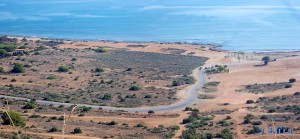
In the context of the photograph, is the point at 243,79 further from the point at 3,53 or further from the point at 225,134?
the point at 3,53

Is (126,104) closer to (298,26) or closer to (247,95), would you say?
(247,95)

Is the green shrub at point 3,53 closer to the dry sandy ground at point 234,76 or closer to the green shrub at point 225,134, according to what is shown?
the dry sandy ground at point 234,76

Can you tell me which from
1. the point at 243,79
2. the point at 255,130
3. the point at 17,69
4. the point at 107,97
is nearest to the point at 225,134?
the point at 255,130

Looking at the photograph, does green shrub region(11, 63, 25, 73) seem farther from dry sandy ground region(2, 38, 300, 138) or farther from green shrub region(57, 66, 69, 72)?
dry sandy ground region(2, 38, 300, 138)

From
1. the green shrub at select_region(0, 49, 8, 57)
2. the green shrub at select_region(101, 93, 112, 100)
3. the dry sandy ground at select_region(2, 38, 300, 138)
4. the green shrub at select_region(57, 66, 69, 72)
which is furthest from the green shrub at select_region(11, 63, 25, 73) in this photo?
the dry sandy ground at select_region(2, 38, 300, 138)

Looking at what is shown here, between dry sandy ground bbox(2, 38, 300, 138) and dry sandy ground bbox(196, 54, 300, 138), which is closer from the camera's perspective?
dry sandy ground bbox(2, 38, 300, 138)

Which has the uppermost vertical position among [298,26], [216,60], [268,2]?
[268,2]

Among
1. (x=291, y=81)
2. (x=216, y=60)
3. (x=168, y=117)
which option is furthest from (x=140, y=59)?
(x=168, y=117)

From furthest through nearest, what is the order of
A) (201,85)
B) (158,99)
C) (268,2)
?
(268,2), (201,85), (158,99)
